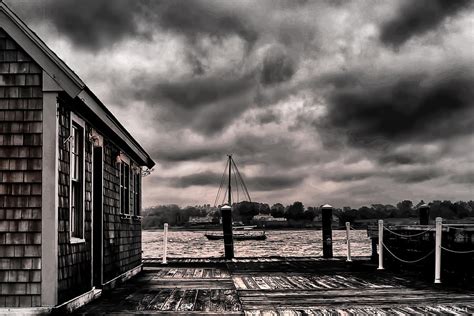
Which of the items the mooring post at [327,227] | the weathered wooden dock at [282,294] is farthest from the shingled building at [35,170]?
the mooring post at [327,227]

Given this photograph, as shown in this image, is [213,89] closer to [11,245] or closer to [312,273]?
[312,273]

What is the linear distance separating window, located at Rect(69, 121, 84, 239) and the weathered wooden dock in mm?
1341

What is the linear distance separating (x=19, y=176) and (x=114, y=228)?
14.7 feet

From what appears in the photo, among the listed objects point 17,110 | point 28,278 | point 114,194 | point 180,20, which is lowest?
point 28,278

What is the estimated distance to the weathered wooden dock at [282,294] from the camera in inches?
335

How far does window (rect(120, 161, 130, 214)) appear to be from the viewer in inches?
559

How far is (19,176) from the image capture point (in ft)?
27.1

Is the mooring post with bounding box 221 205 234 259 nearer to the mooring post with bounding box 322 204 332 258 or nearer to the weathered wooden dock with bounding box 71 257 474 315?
the mooring post with bounding box 322 204 332 258

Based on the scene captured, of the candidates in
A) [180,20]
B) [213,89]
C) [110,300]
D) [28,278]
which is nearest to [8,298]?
[28,278]

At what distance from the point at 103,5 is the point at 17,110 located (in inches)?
389

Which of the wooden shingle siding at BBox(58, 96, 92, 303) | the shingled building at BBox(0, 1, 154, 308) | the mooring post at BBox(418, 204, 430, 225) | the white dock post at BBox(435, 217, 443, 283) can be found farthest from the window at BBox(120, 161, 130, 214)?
the mooring post at BBox(418, 204, 430, 225)

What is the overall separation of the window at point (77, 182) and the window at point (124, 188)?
4.21 metres

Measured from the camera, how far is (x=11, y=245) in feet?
26.6

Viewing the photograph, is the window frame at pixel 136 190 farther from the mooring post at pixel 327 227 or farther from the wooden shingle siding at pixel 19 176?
the wooden shingle siding at pixel 19 176
